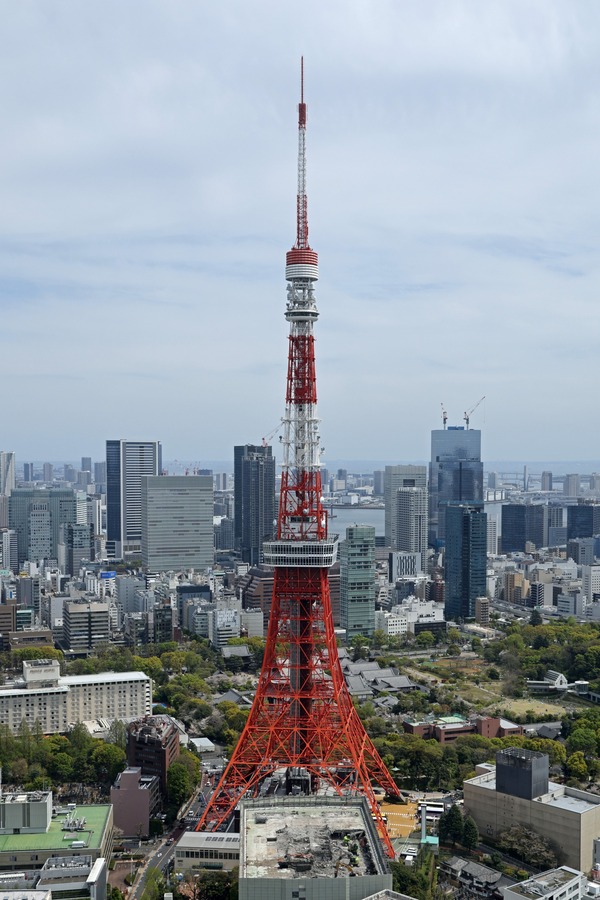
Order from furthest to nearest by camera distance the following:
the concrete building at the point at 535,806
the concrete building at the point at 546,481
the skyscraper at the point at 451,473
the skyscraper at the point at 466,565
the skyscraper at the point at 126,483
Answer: the concrete building at the point at 546,481, the skyscraper at the point at 451,473, the skyscraper at the point at 126,483, the skyscraper at the point at 466,565, the concrete building at the point at 535,806

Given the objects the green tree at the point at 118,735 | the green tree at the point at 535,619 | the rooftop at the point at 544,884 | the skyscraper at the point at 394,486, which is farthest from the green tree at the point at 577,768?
the skyscraper at the point at 394,486

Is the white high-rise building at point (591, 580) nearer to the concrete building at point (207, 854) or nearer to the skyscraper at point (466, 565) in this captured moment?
the skyscraper at point (466, 565)

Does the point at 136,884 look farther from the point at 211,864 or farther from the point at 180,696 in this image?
the point at 180,696

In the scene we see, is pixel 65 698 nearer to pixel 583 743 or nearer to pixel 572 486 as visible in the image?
pixel 583 743

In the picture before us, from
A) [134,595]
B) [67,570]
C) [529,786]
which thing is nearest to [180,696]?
[529,786]

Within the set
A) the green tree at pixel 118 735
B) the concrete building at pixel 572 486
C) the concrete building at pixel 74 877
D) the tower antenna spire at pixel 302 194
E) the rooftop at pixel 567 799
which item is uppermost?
the tower antenna spire at pixel 302 194

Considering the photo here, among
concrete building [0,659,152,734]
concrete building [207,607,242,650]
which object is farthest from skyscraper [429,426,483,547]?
concrete building [0,659,152,734]
